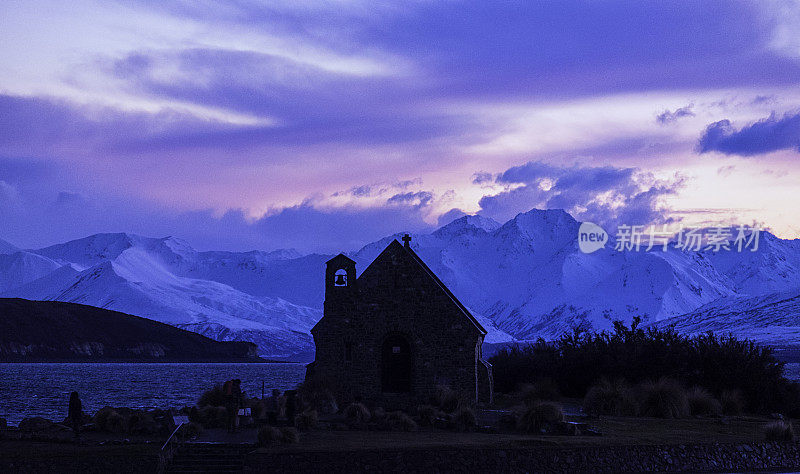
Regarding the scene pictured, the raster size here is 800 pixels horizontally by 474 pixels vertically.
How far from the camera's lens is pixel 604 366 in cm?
5566

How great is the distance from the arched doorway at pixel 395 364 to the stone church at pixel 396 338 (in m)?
0.04

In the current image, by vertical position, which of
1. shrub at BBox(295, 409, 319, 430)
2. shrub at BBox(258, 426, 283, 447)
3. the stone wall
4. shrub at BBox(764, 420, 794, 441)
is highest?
shrub at BBox(295, 409, 319, 430)

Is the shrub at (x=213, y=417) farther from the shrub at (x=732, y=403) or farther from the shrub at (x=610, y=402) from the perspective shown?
the shrub at (x=732, y=403)

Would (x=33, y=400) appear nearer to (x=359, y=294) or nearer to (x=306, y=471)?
(x=359, y=294)

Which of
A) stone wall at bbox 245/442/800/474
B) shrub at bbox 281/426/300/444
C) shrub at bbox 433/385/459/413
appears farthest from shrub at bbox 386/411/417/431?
stone wall at bbox 245/442/800/474

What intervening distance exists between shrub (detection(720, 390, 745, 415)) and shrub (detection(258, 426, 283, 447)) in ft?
76.0

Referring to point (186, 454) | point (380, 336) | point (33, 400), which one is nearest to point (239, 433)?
point (186, 454)

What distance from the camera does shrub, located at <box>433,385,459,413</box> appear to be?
4159 centimetres

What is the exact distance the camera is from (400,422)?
3600 cm

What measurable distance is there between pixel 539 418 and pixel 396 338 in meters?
11.4

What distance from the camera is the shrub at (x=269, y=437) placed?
99.5ft

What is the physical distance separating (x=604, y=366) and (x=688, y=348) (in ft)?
14.9

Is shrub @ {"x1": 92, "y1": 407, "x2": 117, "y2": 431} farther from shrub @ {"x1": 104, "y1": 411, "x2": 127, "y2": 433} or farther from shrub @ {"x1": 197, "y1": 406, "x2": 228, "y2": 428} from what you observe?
shrub @ {"x1": 197, "y1": 406, "x2": 228, "y2": 428}

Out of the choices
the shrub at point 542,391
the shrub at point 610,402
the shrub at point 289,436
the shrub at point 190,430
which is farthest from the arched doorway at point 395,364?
the shrub at point 289,436
